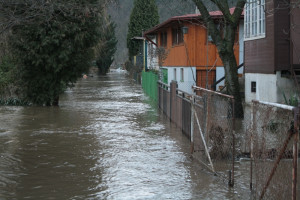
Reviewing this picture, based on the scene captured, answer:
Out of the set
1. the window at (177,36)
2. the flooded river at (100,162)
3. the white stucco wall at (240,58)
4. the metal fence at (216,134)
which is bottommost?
the flooded river at (100,162)

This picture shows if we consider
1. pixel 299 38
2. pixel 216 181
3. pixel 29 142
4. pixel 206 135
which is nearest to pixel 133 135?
pixel 29 142

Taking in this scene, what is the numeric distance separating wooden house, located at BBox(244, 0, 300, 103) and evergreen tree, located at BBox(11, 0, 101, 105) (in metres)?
7.06

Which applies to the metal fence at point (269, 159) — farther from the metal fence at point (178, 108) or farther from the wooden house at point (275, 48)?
the wooden house at point (275, 48)

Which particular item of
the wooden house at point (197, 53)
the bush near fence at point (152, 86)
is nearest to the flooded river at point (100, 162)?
the bush near fence at point (152, 86)

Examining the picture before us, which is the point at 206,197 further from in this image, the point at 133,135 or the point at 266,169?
the point at 133,135

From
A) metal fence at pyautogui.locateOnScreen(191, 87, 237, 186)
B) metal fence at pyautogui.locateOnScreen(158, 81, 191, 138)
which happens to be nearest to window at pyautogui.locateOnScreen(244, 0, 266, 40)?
metal fence at pyautogui.locateOnScreen(158, 81, 191, 138)

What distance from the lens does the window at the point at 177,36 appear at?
30.3m

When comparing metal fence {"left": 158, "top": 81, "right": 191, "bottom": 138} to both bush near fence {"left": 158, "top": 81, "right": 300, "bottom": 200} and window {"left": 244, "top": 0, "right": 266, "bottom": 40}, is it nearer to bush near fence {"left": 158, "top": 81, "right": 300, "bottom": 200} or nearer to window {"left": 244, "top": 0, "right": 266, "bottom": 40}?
bush near fence {"left": 158, "top": 81, "right": 300, "bottom": 200}

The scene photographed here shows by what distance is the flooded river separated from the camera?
7910 millimetres

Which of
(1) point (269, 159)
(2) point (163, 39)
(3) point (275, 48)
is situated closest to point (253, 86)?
(3) point (275, 48)

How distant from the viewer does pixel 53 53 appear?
23078 mm

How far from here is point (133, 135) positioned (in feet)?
46.5

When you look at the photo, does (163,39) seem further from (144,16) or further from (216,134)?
(144,16)

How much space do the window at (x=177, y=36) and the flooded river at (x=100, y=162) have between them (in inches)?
512
